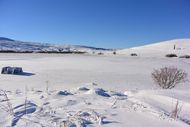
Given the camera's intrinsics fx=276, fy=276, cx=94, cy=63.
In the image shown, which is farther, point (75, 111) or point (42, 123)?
point (75, 111)

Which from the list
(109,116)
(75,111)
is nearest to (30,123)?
(75,111)

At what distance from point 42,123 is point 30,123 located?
14 cm

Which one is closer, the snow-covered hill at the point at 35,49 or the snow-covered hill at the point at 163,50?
the snow-covered hill at the point at 163,50

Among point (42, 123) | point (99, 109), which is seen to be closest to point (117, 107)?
point (99, 109)

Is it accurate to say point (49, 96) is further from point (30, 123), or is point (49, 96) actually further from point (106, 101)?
point (30, 123)

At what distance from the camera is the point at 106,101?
4773 millimetres

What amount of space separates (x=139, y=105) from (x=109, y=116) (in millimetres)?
886

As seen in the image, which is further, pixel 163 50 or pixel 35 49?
pixel 35 49

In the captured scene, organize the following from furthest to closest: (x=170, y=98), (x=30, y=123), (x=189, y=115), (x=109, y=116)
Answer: (x=170, y=98)
(x=189, y=115)
(x=109, y=116)
(x=30, y=123)

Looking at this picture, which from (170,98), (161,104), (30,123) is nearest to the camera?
(30,123)

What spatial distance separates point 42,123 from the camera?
3314 millimetres

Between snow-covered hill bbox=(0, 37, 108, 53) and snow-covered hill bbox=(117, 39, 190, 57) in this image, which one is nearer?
snow-covered hill bbox=(117, 39, 190, 57)

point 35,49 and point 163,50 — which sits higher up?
point 163,50

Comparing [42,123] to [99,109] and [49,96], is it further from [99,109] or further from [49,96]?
[49,96]
